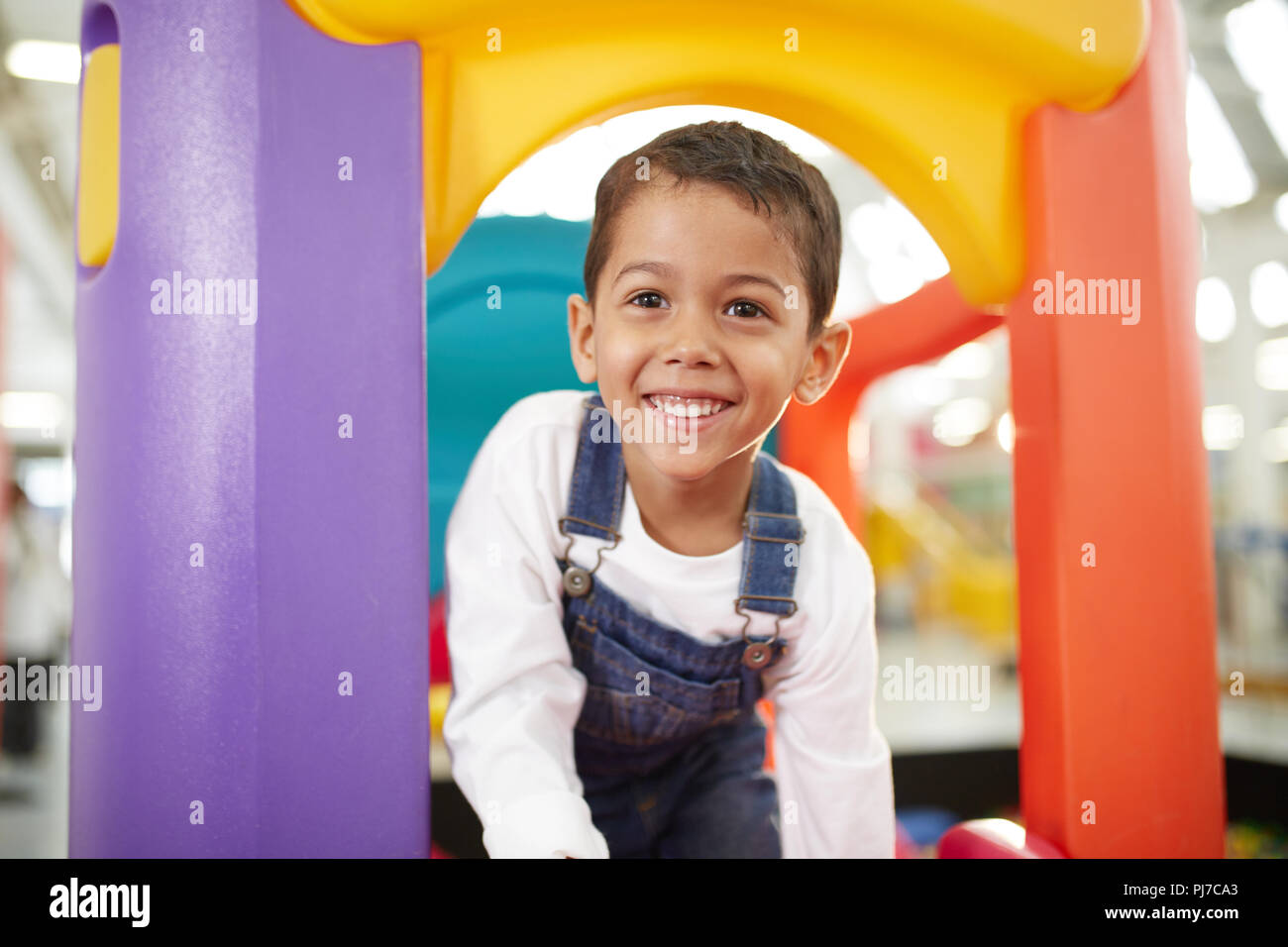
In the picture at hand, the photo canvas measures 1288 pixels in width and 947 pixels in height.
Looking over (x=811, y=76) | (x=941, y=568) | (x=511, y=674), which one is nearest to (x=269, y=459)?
(x=511, y=674)

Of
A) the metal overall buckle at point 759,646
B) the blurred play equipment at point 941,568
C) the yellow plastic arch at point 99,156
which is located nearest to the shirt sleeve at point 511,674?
the metal overall buckle at point 759,646

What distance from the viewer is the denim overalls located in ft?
Answer: 3.46

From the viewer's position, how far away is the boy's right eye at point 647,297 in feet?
3.09

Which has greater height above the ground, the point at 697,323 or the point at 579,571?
the point at 697,323

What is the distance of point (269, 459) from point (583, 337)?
1.30 feet

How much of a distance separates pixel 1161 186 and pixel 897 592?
6735 mm

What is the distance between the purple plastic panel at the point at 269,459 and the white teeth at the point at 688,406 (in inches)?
9.7

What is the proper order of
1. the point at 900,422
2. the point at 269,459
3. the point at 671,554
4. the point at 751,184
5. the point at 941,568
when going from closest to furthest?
1. the point at 269,459
2. the point at 751,184
3. the point at 671,554
4. the point at 941,568
5. the point at 900,422

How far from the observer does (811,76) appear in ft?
3.23

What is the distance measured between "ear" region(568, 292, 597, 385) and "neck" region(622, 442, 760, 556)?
0.10 meters

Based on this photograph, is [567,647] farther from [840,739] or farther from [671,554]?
[840,739]

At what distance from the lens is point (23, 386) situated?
10.0m

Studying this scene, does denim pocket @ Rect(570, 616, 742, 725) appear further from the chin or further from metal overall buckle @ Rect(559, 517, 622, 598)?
the chin
